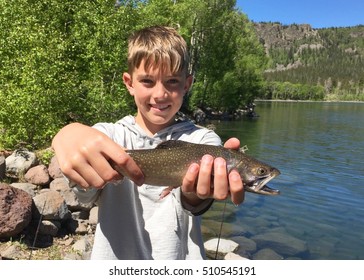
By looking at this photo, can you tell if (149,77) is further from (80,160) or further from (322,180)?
(322,180)

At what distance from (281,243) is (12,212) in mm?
8127

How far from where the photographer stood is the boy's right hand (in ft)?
7.18

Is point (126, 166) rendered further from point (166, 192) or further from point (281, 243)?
point (281, 243)

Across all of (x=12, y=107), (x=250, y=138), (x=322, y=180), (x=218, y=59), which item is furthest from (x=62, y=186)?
(x=218, y=59)

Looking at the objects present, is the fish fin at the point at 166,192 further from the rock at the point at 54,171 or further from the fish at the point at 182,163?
the rock at the point at 54,171

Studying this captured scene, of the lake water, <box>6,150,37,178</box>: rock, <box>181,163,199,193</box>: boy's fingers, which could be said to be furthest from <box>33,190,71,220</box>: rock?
<box>181,163,199,193</box>: boy's fingers

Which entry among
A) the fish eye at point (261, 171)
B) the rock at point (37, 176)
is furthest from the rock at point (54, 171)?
the fish eye at point (261, 171)

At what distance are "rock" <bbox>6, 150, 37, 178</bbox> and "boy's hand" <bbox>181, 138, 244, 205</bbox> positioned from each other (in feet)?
34.1

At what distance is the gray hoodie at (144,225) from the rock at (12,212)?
228 inches

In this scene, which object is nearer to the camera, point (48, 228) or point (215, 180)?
point (215, 180)

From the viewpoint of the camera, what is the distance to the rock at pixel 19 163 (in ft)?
38.9

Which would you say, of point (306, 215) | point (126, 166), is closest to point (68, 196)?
point (126, 166)

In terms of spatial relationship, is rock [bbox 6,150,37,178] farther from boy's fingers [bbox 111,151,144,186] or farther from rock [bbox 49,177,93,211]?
boy's fingers [bbox 111,151,144,186]

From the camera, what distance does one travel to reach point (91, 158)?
2.20 metres
